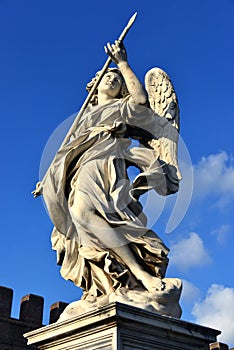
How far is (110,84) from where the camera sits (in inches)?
310

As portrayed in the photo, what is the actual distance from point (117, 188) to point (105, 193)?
0.49 ft

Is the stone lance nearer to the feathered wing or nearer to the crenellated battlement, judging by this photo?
the feathered wing

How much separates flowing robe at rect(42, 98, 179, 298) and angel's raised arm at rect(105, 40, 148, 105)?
173mm

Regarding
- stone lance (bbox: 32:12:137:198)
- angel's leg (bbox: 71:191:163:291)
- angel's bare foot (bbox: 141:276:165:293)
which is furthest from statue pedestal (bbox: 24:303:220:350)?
stone lance (bbox: 32:12:137:198)

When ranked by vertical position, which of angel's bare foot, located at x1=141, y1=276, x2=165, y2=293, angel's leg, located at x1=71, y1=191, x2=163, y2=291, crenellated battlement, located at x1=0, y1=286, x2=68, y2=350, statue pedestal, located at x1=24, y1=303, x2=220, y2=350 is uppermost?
crenellated battlement, located at x1=0, y1=286, x2=68, y2=350

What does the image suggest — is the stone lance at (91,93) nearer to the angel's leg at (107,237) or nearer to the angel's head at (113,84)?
the angel's head at (113,84)

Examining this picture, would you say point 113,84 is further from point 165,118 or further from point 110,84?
point 165,118

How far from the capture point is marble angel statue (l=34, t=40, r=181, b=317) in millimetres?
6527

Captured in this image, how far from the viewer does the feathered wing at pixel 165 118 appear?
24.1 ft

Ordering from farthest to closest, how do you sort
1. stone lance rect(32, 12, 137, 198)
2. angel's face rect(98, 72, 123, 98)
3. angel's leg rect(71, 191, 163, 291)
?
1. angel's face rect(98, 72, 123, 98)
2. stone lance rect(32, 12, 137, 198)
3. angel's leg rect(71, 191, 163, 291)

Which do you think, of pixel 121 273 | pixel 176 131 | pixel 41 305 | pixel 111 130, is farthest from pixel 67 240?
pixel 41 305

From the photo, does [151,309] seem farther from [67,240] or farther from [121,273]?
[67,240]

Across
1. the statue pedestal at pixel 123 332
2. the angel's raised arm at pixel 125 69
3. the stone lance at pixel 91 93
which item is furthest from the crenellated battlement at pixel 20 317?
the statue pedestal at pixel 123 332

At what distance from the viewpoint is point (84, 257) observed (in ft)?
21.9
